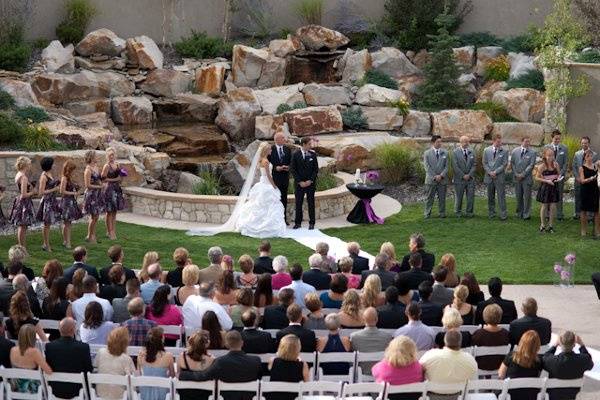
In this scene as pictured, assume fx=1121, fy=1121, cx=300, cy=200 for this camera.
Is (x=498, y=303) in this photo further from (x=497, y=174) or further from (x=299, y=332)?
(x=497, y=174)

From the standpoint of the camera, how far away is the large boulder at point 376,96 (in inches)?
989

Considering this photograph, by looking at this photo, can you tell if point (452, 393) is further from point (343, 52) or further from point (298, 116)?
point (343, 52)

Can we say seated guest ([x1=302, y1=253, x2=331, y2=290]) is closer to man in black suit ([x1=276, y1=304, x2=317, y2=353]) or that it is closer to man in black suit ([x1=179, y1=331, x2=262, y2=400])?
man in black suit ([x1=276, y1=304, x2=317, y2=353])

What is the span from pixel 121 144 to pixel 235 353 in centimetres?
1241

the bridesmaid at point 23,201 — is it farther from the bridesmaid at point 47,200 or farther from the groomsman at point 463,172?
the groomsman at point 463,172

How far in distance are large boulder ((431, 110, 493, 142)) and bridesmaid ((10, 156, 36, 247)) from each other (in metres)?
10.5

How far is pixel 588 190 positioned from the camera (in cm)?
1859

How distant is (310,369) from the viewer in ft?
35.1

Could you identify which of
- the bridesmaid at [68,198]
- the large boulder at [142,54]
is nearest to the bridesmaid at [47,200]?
the bridesmaid at [68,198]

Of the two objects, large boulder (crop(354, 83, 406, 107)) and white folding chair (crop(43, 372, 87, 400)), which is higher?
large boulder (crop(354, 83, 406, 107))

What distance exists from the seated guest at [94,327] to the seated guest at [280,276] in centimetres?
254

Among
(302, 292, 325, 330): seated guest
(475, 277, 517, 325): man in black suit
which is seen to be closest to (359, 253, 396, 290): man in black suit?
(475, 277, 517, 325): man in black suit

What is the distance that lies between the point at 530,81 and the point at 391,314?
1516 cm

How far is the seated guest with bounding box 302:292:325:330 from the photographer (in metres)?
11.3
